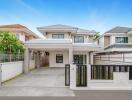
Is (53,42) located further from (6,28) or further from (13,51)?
(6,28)

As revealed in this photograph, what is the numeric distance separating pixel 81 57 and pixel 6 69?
16.0 meters

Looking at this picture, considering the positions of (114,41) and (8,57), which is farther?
(114,41)

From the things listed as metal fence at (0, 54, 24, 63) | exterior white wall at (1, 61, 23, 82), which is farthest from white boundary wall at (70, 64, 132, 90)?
metal fence at (0, 54, 24, 63)

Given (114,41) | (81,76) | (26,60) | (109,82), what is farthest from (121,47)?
(81,76)

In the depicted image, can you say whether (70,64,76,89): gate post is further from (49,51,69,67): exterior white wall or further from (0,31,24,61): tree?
(49,51,69,67): exterior white wall

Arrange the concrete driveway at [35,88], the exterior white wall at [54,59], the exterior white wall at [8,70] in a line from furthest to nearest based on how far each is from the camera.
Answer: the exterior white wall at [54,59], the exterior white wall at [8,70], the concrete driveway at [35,88]

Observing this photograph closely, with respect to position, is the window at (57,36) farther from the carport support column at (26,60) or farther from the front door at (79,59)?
the carport support column at (26,60)

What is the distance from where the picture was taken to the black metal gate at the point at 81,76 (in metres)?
11.3

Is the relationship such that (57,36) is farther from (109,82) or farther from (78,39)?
(109,82)

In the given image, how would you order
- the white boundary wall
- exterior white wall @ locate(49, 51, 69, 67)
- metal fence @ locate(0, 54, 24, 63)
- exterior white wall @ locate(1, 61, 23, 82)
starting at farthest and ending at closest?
exterior white wall @ locate(49, 51, 69, 67) < metal fence @ locate(0, 54, 24, 63) < exterior white wall @ locate(1, 61, 23, 82) < the white boundary wall

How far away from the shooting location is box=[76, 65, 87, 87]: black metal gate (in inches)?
444

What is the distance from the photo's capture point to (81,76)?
1130cm

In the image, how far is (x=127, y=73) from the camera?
36.8ft

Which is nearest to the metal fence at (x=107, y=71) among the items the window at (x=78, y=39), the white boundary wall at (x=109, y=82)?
the white boundary wall at (x=109, y=82)
